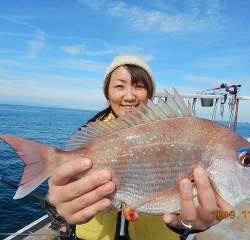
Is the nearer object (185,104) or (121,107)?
(185,104)

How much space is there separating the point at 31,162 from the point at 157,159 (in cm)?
137

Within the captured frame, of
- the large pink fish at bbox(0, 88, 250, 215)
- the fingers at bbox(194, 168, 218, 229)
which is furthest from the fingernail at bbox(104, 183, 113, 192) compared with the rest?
the fingers at bbox(194, 168, 218, 229)

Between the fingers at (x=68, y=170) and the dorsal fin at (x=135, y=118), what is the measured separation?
0.29 metres

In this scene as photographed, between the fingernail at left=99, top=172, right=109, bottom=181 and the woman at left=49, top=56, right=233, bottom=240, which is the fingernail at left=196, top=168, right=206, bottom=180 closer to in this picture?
the woman at left=49, top=56, right=233, bottom=240

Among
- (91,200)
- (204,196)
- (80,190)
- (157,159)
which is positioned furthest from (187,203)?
(80,190)

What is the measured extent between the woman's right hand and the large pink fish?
127 mm

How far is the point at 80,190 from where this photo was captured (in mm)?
1795

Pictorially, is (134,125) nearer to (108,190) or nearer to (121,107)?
(108,190)

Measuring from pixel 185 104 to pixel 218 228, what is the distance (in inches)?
166

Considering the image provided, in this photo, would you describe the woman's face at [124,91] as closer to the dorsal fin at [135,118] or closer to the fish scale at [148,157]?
the dorsal fin at [135,118]

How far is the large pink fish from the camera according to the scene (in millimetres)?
1784

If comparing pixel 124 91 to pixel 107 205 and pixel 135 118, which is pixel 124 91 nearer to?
pixel 135 118

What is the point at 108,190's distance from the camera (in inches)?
70.8

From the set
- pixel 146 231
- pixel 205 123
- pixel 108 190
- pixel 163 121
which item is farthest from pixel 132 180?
pixel 146 231
